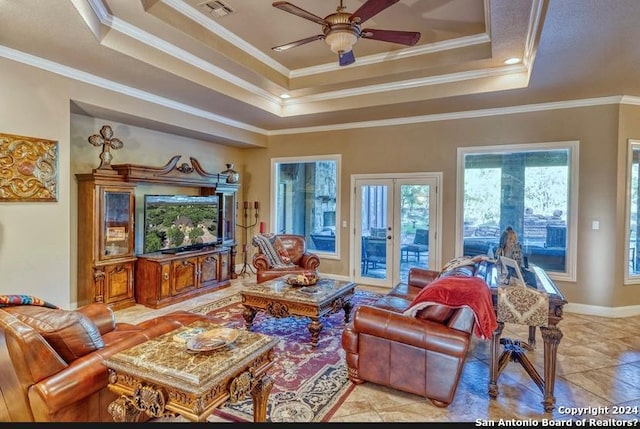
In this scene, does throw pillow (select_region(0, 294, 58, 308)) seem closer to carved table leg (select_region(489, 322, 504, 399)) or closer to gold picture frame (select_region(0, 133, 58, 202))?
gold picture frame (select_region(0, 133, 58, 202))

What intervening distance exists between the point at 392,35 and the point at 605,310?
4690 mm

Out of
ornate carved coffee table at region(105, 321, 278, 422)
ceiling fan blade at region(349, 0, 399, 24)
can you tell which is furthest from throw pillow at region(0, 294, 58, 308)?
ceiling fan blade at region(349, 0, 399, 24)

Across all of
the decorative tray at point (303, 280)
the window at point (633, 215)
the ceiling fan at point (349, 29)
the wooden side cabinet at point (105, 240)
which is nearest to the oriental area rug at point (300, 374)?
the decorative tray at point (303, 280)

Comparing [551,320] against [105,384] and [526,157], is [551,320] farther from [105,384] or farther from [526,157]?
[526,157]

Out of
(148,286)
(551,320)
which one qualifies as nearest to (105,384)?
(551,320)

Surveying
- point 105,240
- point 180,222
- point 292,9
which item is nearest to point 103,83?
point 105,240

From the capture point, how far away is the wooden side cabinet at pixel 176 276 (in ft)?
15.6

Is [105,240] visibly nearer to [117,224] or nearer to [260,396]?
[117,224]

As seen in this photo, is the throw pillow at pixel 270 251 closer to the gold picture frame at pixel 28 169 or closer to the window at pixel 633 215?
the gold picture frame at pixel 28 169

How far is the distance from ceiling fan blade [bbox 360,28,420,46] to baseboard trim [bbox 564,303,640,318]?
4378 millimetres

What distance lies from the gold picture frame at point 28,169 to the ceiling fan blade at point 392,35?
347 centimetres

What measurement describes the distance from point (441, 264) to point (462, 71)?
2.98 m

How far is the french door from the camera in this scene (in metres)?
5.75

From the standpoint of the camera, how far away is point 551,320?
243 cm
